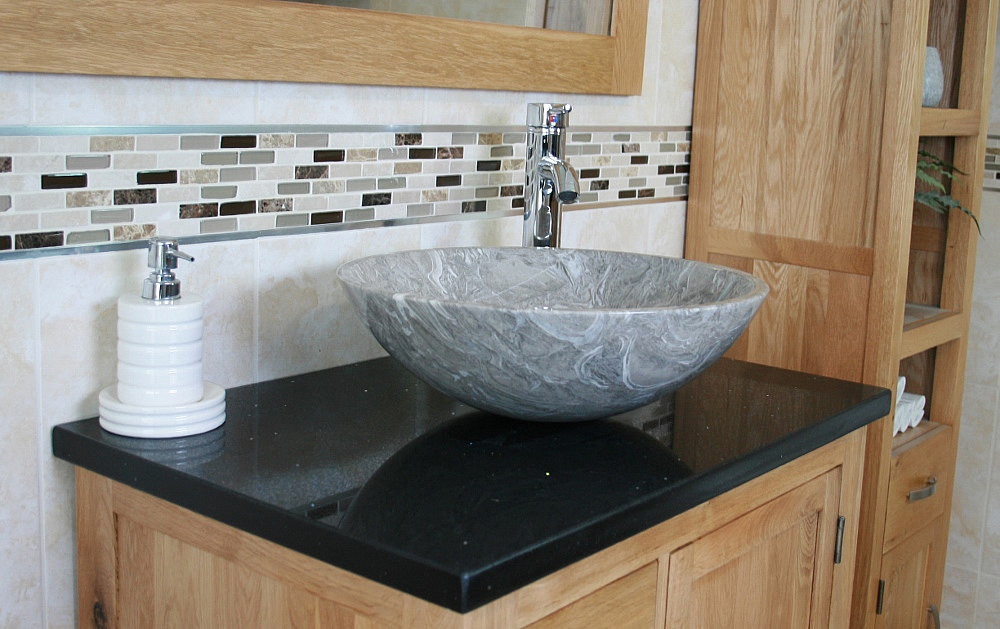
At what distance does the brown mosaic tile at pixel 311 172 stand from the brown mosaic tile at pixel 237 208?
67 mm

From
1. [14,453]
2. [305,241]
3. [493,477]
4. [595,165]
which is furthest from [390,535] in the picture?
[595,165]

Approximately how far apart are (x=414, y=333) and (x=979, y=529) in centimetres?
178

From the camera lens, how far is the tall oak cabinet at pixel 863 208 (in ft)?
5.25

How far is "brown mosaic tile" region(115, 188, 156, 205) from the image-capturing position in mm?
1070

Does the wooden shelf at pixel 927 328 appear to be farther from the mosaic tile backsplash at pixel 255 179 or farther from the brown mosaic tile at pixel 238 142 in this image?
the brown mosaic tile at pixel 238 142

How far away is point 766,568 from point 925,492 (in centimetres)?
75

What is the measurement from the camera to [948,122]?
5.53 ft

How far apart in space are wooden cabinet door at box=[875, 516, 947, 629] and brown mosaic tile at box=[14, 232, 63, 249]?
1.32 m

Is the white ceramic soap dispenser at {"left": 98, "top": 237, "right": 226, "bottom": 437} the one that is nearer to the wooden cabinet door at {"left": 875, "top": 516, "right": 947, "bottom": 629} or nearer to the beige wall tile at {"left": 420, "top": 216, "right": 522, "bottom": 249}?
the beige wall tile at {"left": 420, "top": 216, "right": 522, "bottom": 249}

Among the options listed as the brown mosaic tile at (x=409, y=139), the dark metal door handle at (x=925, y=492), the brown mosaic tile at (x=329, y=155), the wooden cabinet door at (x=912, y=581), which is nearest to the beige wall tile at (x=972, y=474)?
the wooden cabinet door at (x=912, y=581)

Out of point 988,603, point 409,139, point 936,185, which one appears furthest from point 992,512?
point 409,139

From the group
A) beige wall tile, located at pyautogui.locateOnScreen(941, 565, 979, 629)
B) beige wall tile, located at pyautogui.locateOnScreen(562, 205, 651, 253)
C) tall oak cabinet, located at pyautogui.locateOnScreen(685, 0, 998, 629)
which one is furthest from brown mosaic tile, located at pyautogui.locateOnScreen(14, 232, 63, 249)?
beige wall tile, located at pyautogui.locateOnScreen(941, 565, 979, 629)

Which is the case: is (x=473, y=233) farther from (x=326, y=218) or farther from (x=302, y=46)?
(x=302, y=46)

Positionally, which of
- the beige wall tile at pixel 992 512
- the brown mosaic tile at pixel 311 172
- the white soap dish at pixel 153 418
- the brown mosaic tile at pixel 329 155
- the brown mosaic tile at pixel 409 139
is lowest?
the beige wall tile at pixel 992 512
